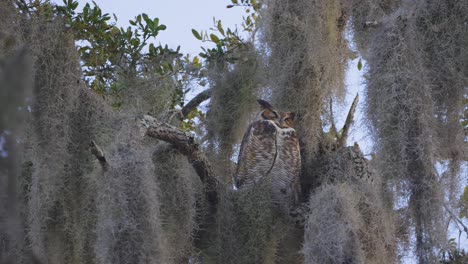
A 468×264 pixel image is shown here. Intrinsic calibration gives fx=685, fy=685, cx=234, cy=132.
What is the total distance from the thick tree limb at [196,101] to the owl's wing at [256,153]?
32 cm

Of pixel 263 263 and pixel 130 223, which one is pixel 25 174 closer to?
pixel 130 223

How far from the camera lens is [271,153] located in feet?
12.1

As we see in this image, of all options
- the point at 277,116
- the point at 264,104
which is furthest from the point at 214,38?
the point at 277,116

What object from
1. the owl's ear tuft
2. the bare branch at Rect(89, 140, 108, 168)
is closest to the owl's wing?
the owl's ear tuft

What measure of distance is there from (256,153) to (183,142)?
0.84 m

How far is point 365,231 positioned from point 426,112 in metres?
0.54

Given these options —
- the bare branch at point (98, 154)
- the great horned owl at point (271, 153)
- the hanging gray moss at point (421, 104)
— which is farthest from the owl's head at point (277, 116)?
the bare branch at point (98, 154)

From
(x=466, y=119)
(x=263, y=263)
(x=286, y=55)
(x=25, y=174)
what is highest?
(x=286, y=55)

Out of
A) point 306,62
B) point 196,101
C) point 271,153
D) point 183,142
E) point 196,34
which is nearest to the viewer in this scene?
point 183,142

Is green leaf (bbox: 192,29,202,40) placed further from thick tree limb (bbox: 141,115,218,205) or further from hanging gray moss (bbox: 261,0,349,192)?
thick tree limb (bbox: 141,115,218,205)

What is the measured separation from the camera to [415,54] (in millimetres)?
2867

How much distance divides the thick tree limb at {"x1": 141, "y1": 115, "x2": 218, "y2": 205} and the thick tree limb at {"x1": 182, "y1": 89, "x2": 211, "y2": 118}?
74 centimetres

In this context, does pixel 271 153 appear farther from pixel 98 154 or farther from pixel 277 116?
pixel 98 154

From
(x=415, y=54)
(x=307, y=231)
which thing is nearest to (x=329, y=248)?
(x=307, y=231)
